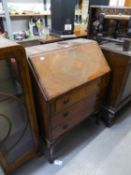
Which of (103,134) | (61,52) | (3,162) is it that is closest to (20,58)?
(61,52)

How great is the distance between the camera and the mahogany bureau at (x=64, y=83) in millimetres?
992

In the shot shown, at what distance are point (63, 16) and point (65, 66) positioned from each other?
134 cm

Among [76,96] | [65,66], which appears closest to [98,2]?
[65,66]

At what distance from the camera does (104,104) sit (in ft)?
5.63

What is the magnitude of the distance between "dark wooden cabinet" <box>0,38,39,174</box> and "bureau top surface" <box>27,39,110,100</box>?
0.13 m

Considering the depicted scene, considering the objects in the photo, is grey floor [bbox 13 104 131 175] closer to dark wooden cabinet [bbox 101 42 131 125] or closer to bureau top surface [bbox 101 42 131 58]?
dark wooden cabinet [bbox 101 42 131 125]

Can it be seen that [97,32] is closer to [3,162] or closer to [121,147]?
[121,147]

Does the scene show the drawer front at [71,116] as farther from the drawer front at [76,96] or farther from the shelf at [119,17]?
the shelf at [119,17]

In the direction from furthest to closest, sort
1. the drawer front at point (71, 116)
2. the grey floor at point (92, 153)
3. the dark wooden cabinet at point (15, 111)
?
1. the grey floor at point (92, 153)
2. the drawer front at point (71, 116)
3. the dark wooden cabinet at point (15, 111)

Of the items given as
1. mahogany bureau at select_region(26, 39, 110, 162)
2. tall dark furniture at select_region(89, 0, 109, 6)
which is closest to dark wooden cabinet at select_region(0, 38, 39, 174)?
mahogany bureau at select_region(26, 39, 110, 162)

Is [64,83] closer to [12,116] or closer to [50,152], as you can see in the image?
[12,116]

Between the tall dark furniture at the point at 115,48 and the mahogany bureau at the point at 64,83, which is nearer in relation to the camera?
the mahogany bureau at the point at 64,83

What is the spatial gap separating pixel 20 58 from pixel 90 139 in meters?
1.24

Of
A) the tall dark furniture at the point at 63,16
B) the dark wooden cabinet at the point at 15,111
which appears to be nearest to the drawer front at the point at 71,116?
the dark wooden cabinet at the point at 15,111
